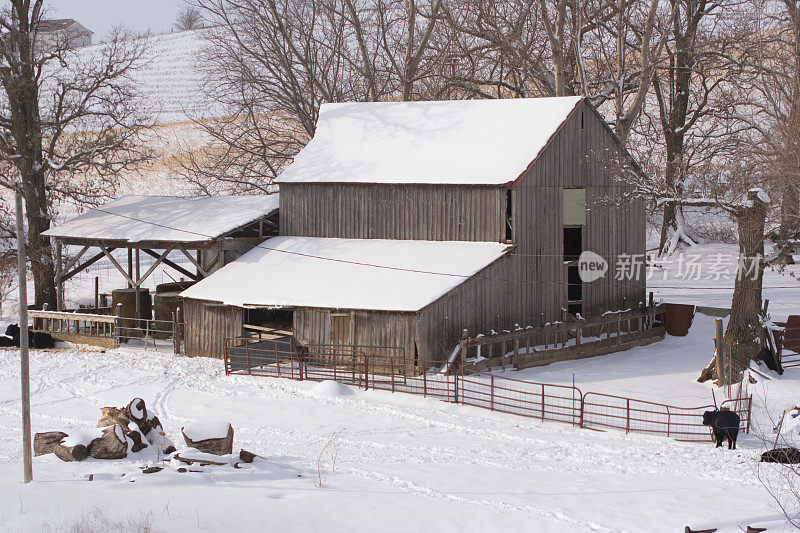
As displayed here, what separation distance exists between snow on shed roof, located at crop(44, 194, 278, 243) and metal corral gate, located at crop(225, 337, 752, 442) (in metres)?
4.56

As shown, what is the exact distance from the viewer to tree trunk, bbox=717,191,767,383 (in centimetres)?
2464

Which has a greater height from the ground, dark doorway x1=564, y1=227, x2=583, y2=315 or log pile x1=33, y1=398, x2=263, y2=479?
dark doorway x1=564, y1=227, x2=583, y2=315

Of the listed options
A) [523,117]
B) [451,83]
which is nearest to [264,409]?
[523,117]

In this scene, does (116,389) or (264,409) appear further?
(116,389)

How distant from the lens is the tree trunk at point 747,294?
24.6 m

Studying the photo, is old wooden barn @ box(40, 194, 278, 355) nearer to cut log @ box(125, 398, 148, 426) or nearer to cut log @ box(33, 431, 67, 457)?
cut log @ box(125, 398, 148, 426)

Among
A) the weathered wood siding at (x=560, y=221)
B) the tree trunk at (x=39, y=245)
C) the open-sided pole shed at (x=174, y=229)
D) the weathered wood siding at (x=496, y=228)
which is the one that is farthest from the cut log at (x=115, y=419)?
the tree trunk at (x=39, y=245)

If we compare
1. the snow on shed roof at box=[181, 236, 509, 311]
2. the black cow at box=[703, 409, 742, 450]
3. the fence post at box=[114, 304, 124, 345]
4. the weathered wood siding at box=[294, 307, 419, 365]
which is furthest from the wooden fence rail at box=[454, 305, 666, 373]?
the fence post at box=[114, 304, 124, 345]

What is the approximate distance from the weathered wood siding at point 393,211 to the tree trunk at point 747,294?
22.7ft

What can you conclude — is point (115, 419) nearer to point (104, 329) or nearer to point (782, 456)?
point (782, 456)

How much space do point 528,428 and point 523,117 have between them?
13584 mm

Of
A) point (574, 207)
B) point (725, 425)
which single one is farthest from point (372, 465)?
point (574, 207)

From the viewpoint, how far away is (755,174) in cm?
4247

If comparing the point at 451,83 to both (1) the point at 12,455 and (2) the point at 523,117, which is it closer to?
(2) the point at 523,117
